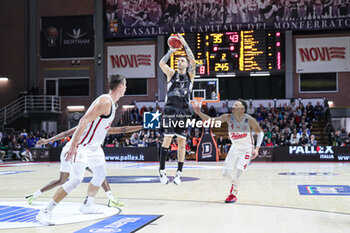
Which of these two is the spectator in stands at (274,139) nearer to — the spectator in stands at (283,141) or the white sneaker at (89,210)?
the spectator in stands at (283,141)

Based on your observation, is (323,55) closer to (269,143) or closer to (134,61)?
(269,143)

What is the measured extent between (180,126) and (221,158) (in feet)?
54.4

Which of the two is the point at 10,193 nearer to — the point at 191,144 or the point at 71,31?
the point at 191,144

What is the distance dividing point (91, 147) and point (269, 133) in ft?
60.2

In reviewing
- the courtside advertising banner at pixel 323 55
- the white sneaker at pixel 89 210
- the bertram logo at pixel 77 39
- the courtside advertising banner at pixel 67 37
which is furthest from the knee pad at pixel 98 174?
the bertram logo at pixel 77 39

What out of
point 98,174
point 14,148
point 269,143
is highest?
point 98,174

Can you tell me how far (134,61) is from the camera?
1249 inches

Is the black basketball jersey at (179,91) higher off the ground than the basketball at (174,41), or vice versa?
the basketball at (174,41)

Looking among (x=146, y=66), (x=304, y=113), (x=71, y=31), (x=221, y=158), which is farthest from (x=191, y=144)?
(x=71, y=31)

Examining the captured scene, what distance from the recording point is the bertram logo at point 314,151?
22641mm

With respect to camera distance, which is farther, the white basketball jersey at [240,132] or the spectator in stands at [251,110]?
the spectator in stands at [251,110]

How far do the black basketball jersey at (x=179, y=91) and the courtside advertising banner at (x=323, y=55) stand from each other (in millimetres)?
23868

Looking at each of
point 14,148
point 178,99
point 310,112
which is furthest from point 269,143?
point 178,99

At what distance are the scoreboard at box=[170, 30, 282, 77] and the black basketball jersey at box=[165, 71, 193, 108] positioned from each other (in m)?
15.8
